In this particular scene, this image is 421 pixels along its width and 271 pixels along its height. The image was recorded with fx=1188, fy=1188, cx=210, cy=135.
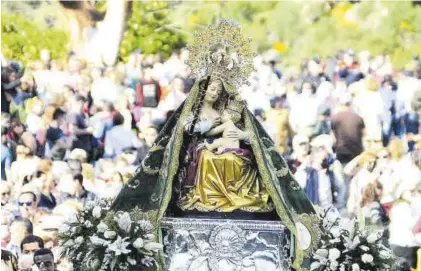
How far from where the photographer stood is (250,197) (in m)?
9.43

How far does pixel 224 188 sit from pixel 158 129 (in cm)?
558

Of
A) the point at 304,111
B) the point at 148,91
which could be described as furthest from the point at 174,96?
the point at 304,111

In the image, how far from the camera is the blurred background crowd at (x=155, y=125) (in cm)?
1420

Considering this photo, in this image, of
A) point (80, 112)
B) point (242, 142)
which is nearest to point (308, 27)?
point (80, 112)

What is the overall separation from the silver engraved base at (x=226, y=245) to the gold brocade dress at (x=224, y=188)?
4.9 inches

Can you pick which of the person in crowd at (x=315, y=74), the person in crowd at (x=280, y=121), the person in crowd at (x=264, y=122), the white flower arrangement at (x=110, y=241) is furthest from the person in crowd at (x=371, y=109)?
the white flower arrangement at (x=110, y=241)

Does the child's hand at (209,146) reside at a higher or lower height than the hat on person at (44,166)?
higher

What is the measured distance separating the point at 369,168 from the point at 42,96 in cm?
Result: 440

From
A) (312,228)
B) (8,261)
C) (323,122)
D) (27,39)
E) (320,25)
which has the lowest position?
(8,261)

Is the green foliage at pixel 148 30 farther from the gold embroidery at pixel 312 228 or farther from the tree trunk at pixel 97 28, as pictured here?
the gold embroidery at pixel 312 228

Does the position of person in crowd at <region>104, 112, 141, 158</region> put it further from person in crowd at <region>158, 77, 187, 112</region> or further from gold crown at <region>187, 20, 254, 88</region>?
gold crown at <region>187, 20, 254, 88</region>

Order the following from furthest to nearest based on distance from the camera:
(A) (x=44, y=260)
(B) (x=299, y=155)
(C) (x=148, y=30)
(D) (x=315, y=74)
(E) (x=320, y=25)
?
(C) (x=148, y=30) → (E) (x=320, y=25) → (D) (x=315, y=74) → (B) (x=299, y=155) → (A) (x=44, y=260)

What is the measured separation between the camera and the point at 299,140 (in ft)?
47.8

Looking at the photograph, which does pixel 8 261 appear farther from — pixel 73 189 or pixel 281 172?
pixel 281 172
